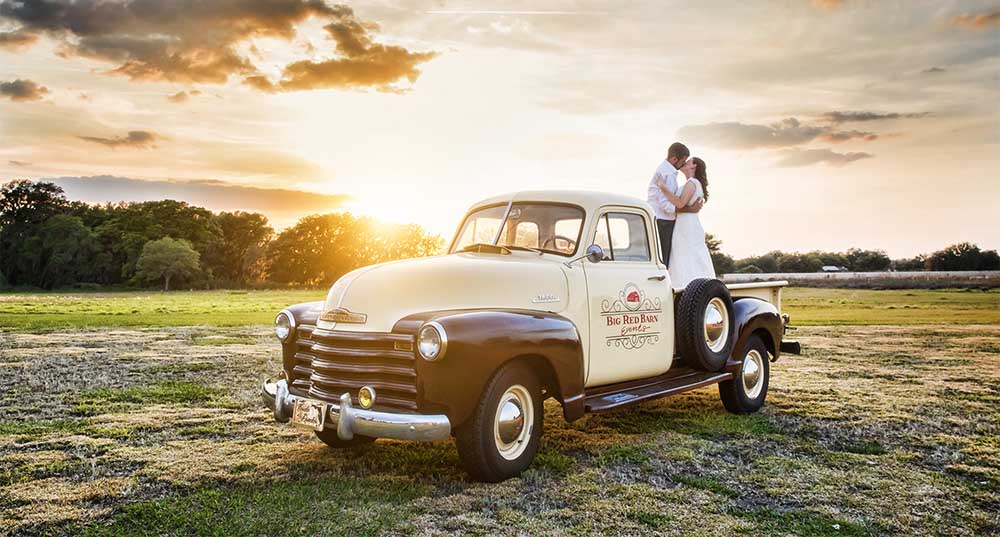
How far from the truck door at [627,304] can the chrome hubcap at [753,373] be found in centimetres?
169

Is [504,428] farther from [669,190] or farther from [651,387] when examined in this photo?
[669,190]

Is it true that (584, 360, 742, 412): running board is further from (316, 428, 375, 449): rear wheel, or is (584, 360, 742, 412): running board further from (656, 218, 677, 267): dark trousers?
(316, 428, 375, 449): rear wheel

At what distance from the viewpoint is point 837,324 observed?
88.3ft

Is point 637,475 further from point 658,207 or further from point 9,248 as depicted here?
point 9,248

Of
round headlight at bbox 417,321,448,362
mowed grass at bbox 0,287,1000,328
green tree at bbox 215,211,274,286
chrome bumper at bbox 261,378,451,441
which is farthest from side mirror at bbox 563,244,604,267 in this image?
green tree at bbox 215,211,274,286

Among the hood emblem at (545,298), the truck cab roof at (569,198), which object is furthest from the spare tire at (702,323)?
the hood emblem at (545,298)

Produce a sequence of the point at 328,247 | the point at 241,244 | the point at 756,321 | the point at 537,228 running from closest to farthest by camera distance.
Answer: the point at 537,228 < the point at 756,321 < the point at 328,247 < the point at 241,244

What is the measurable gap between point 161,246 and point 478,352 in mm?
81360

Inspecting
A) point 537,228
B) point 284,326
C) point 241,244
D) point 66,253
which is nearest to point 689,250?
point 537,228

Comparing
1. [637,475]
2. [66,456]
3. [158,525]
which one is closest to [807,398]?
[637,475]

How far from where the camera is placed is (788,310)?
41.8 metres

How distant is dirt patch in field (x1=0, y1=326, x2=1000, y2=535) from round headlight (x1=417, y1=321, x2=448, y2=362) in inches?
43.7

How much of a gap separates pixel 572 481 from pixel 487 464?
79 centimetres

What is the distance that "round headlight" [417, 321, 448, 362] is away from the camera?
544cm
